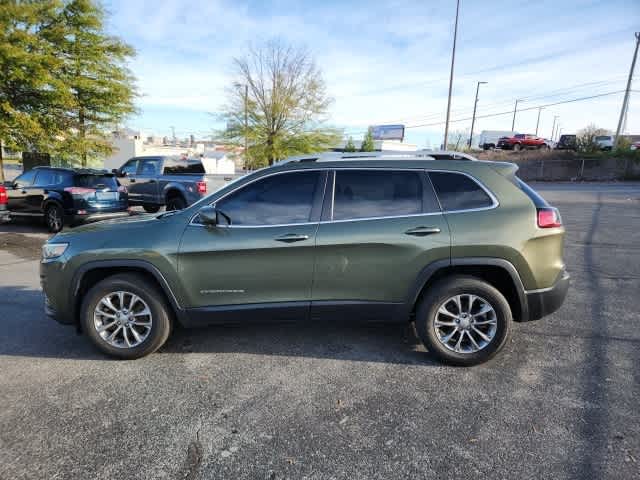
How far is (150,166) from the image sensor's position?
12375 mm

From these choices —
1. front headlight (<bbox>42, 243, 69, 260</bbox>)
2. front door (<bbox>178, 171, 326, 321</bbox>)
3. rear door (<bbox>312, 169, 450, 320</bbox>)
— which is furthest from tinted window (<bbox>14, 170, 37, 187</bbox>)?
rear door (<bbox>312, 169, 450, 320</bbox>)

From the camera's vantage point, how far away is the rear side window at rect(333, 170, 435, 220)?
3.42m

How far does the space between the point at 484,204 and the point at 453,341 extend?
122cm

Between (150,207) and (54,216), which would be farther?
(150,207)

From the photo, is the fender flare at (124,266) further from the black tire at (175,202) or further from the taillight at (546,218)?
the black tire at (175,202)

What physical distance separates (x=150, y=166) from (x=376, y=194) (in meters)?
10.8

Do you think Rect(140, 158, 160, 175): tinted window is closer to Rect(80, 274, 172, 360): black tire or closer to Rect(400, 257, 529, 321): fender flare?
Rect(80, 274, 172, 360): black tire

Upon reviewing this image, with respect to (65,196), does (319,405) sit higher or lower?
lower

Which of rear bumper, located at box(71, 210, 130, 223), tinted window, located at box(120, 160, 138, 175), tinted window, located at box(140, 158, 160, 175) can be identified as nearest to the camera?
rear bumper, located at box(71, 210, 130, 223)

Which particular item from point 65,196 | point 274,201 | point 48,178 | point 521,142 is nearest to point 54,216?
point 65,196

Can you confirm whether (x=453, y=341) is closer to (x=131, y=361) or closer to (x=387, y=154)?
(x=387, y=154)

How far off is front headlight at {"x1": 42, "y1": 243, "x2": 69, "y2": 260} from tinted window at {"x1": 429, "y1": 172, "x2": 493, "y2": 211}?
3.37 m

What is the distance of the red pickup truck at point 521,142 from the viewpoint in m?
37.0

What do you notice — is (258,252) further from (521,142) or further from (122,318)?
(521,142)
